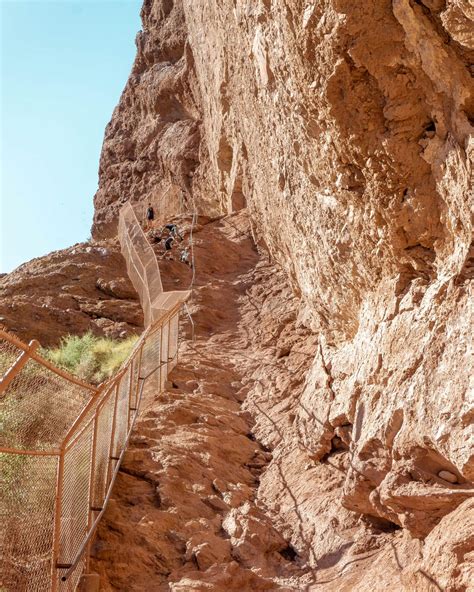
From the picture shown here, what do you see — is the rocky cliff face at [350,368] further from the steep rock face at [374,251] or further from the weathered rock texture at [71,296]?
the weathered rock texture at [71,296]

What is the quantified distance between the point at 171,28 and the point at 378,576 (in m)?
29.1

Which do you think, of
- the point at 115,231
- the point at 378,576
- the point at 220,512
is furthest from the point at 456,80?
the point at 115,231

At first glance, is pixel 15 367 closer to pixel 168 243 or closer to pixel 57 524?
pixel 57 524

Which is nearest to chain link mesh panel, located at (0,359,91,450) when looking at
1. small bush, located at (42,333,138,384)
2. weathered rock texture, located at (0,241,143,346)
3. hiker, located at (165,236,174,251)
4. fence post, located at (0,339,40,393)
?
fence post, located at (0,339,40,393)

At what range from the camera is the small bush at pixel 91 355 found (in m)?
12.6

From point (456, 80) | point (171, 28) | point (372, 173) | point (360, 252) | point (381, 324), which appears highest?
point (171, 28)

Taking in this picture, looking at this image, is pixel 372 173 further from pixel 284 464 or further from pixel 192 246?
pixel 192 246

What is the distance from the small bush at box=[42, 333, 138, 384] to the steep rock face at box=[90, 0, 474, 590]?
3.09 m

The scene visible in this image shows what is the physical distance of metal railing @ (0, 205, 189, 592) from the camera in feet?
16.1

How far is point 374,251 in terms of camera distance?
24.6 feet

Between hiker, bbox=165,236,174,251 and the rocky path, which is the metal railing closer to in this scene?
the rocky path

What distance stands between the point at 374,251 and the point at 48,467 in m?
3.93

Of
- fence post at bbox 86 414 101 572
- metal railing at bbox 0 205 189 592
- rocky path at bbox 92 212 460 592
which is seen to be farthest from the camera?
rocky path at bbox 92 212 460 592

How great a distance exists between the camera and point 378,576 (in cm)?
589
